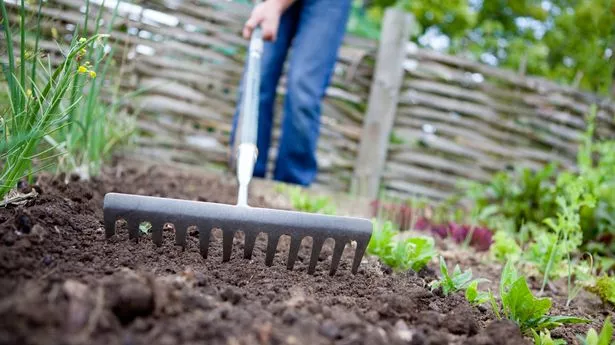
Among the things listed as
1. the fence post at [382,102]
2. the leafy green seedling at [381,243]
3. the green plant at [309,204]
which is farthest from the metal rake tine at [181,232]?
the fence post at [382,102]

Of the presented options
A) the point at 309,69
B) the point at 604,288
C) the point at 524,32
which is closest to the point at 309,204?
the point at 309,69

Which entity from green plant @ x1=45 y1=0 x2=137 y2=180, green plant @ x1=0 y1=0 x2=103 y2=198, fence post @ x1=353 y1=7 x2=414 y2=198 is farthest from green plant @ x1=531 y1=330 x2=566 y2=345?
fence post @ x1=353 y1=7 x2=414 y2=198

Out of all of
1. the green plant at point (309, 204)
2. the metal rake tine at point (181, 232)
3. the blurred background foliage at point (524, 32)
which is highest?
the blurred background foliage at point (524, 32)

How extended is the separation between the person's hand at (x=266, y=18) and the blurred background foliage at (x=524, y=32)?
2.64 m

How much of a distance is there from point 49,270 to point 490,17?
6.30 metres

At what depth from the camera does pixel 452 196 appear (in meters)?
3.50

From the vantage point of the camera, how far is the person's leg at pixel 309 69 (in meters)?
2.77

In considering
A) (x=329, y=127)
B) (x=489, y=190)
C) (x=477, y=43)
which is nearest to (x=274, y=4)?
(x=329, y=127)

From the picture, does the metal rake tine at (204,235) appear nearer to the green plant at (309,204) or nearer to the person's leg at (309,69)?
the green plant at (309,204)

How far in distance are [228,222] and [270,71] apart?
1.96 m

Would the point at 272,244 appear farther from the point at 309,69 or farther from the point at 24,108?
the point at 309,69

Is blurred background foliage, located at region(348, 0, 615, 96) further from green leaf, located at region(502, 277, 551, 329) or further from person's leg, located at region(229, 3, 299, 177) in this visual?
green leaf, located at region(502, 277, 551, 329)

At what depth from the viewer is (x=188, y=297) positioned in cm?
77

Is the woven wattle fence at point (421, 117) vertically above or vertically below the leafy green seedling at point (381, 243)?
above
